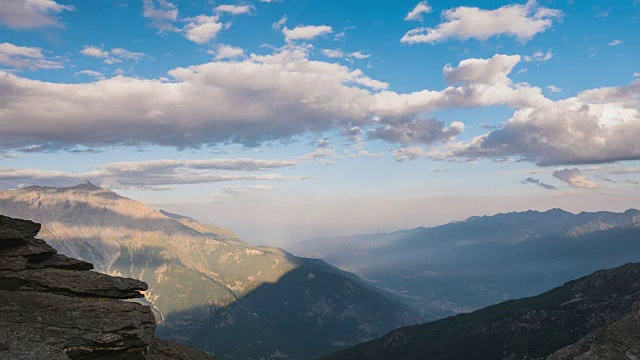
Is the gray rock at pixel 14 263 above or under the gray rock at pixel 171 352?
above

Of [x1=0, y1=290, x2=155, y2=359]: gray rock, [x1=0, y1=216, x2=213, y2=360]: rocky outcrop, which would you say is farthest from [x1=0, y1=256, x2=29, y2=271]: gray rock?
[x1=0, y1=290, x2=155, y2=359]: gray rock

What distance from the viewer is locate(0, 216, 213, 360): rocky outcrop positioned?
38125mm

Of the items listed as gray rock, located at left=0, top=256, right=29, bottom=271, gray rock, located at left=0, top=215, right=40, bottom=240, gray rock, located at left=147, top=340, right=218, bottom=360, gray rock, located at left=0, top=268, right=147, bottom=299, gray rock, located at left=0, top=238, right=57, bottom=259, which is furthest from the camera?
gray rock, located at left=0, top=215, right=40, bottom=240

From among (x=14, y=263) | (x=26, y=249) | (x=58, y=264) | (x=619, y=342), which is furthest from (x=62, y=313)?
(x=619, y=342)

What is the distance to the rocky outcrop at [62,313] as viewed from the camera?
38.1 meters

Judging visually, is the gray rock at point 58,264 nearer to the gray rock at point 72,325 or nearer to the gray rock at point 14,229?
the gray rock at point 14,229

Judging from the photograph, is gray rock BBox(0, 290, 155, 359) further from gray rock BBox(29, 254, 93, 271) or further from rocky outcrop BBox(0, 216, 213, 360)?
gray rock BBox(29, 254, 93, 271)

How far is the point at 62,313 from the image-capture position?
42.1 meters

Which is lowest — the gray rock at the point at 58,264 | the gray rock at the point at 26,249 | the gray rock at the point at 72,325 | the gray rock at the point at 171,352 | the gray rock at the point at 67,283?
the gray rock at the point at 171,352

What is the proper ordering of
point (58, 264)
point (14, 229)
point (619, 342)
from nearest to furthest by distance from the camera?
point (14, 229) < point (58, 264) < point (619, 342)

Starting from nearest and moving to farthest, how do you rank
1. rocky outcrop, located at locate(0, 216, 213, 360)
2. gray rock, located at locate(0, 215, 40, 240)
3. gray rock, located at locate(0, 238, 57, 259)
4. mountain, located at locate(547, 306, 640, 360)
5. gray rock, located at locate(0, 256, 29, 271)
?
rocky outcrop, located at locate(0, 216, 213, 360) → gray rock, located at locate(0, 256, 29, 271) → gray rock, located at locate(0, 238, 57, 259) → gray rock, located at locate(0, 215, 40, 240) → mountain, located at locate(547, 306, 640, 360)

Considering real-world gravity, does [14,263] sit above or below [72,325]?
above

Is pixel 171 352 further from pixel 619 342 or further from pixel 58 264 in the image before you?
pixel 619 342

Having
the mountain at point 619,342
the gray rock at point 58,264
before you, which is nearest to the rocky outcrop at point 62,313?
the gray rock at point 58,264
